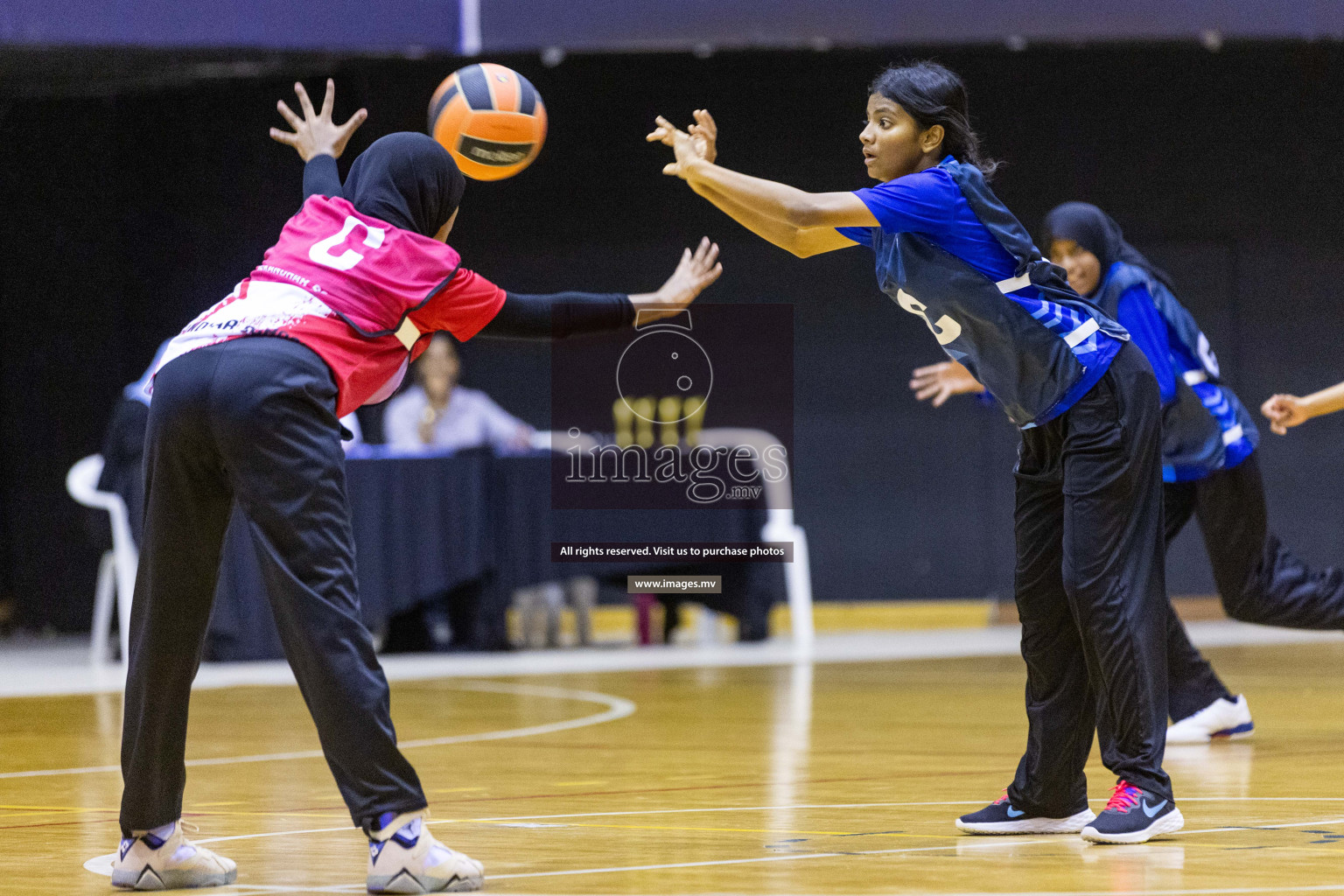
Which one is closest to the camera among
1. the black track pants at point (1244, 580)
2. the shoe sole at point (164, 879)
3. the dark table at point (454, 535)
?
the shoe sole at point (164, 879)

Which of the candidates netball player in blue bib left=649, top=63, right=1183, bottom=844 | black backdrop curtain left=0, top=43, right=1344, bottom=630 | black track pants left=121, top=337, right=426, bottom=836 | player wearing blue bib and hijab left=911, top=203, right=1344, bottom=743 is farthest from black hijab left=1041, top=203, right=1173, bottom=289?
black backdrop curtain left=0, top=43, right=1344, bottom=630

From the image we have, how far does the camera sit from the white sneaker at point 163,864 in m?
3.25

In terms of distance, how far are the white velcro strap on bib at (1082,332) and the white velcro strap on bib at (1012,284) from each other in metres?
0.15

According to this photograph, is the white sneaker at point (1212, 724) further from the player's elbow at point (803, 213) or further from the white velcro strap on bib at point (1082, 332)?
the player's elbow at point (803, 213)

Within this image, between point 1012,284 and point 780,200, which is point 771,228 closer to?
point 780,200

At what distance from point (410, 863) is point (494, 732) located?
3343 mm

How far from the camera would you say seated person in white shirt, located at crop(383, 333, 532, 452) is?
35.1 feet

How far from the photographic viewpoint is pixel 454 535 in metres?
9.86

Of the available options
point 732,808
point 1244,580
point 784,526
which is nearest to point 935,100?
point 732,808

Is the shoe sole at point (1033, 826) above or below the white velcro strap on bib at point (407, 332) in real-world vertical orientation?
below

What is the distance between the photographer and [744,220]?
3.47m

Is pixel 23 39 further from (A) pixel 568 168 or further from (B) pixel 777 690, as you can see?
(B) pixel 777 690

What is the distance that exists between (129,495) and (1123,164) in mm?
7846

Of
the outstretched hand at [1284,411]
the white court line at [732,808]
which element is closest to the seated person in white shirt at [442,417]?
the outstretched hand at [1284,411]
